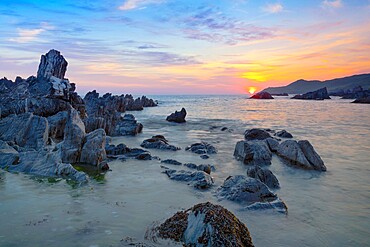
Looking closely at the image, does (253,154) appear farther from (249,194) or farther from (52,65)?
(52,65)

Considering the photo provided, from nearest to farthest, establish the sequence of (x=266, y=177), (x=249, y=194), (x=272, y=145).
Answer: (x=249, y=194) → (x=266, y=177) → (x=272, y=145)

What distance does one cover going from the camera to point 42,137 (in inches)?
780

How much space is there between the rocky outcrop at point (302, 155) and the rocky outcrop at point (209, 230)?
433 inches

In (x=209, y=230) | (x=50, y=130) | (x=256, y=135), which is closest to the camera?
(x=209, y=230)

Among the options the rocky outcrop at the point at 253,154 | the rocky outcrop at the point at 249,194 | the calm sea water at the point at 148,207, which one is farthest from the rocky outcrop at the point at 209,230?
the rocky outcrop at the point at 253,154

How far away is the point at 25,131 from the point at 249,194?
15.7 metres

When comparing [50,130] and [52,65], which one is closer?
[50,130]

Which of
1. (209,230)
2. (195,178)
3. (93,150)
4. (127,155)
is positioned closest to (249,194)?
(195,178)

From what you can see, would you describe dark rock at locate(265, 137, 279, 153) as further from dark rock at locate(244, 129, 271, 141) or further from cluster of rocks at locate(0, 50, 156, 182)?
cluster of rocks at locate(0, 50, 156, 182)

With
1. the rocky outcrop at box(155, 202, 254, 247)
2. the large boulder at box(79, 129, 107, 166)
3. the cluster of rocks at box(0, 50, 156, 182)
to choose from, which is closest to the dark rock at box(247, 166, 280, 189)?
the rocky outcrop at box(155, 202, 254, 247)

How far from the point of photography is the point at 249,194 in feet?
37.5

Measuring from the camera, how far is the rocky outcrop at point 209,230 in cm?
677

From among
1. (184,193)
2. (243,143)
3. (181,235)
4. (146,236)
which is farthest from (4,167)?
(243,143)

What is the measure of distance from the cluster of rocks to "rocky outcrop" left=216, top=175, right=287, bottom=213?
653 cm
